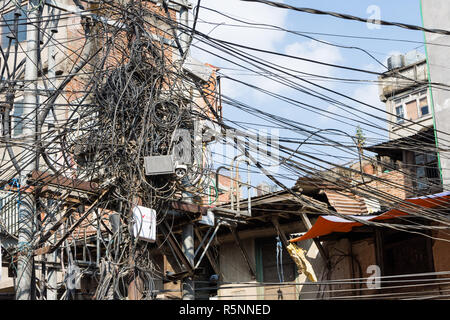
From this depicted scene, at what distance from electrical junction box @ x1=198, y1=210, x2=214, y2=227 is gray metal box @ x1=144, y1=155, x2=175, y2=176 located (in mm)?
2052

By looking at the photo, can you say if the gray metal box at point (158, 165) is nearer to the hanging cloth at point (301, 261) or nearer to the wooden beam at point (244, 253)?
the hanging cloth at point (301, 261)

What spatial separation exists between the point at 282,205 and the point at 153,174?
633cm

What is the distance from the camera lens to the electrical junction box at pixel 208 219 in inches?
460

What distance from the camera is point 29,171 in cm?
1010

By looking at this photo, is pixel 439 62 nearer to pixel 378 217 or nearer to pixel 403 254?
pixel 403 254

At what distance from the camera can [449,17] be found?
697 inches

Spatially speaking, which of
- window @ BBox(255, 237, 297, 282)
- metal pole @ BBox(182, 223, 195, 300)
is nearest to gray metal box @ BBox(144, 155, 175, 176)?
metal pole @ BBox(182, 223, 195, 300)

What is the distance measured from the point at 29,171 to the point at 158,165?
6.76 feet

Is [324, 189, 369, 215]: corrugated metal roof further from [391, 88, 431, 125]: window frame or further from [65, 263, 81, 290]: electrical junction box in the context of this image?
[391, 88, 431, 125]: window frame

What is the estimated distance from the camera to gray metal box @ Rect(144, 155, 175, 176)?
981cm

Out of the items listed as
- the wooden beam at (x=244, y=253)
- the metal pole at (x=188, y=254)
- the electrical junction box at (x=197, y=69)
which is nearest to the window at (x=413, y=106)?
the wooden beam at (x=244, y=253)
